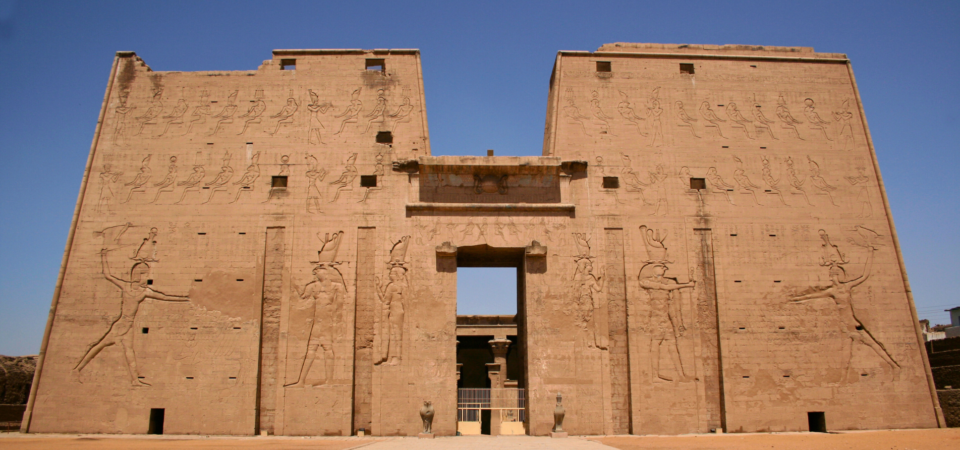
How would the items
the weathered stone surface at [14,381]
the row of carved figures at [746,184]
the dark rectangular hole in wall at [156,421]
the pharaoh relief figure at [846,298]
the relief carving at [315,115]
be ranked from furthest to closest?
the weathered stone surface at [14,381]
the relief carving at [315,115]
the row of carved figures at [746,184]
the pharaoh relief figure at [846,298]
the dark rectangular hole in wall at [156,421]

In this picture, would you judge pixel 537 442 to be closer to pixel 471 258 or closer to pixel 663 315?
pixel 663 315

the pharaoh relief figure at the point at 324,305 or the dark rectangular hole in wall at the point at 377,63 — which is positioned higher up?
the dark rectangular hole in wall at the point at 377,63

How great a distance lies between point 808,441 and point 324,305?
10.3 meters

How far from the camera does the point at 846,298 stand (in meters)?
15.1

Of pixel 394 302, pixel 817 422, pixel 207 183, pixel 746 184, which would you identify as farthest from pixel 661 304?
pixel 207 183

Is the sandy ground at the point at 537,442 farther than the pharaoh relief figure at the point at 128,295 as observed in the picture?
No

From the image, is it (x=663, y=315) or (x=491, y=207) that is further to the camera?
(x=491, y=207)

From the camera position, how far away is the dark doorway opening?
1403 cm

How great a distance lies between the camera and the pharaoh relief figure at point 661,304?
14.5m

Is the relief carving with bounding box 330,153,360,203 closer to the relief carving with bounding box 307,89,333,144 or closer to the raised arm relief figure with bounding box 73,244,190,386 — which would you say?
the relief carving with bounding box 307,89,333,144

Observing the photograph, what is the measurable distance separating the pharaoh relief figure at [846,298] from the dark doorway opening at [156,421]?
14535mm

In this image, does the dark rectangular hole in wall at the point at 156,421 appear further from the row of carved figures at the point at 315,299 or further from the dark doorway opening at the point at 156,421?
the row of carved figures at the point at 315,299

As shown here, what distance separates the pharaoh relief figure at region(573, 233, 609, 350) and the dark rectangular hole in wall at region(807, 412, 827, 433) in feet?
16.3

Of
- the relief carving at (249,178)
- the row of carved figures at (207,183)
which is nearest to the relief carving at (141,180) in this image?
the row of carved figures at (207,183)
